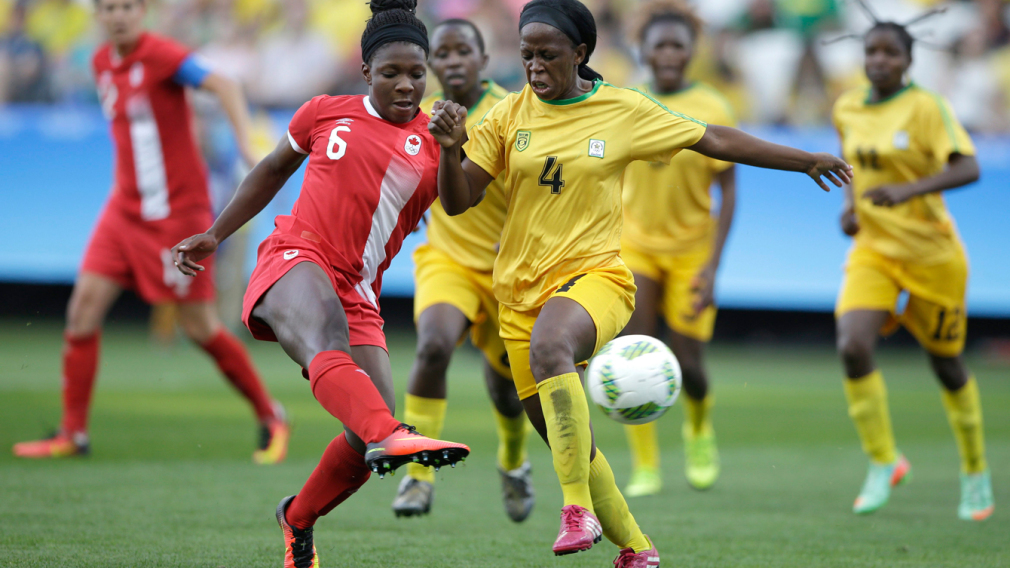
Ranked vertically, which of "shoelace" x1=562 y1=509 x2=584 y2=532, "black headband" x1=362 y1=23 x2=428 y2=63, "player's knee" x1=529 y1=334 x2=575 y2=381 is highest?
"black headband" x1=362 y1=23 x2=428 y2=63

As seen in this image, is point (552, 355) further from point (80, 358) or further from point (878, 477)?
point (80, 358)

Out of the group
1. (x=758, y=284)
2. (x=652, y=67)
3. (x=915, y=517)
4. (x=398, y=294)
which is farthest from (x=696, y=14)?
(x=398, y=294)

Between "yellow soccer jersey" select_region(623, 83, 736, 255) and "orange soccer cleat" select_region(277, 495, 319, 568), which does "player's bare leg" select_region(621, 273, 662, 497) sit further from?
"orange soccer cleat" select_region(277, 495, 319, 568)

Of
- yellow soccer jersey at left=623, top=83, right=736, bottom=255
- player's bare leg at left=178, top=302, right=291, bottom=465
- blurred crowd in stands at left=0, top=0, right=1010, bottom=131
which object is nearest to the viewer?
yellow soccer jersey at left=623, top=83, right=736, bottom=255

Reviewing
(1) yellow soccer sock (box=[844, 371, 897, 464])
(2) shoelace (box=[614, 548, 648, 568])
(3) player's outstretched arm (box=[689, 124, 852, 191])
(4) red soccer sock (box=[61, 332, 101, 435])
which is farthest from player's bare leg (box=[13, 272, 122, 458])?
(1) yellow soccer sock (box=[844, 371, 897, 464])

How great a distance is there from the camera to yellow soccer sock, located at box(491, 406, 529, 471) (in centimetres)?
594

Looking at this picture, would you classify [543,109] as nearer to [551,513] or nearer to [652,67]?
[551,513]

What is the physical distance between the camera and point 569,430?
4.05m

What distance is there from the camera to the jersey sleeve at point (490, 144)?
4453 mm

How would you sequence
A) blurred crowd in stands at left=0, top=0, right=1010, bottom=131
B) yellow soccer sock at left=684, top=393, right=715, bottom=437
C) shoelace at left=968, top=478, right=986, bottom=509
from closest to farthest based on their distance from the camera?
1. shoelace at left=968, top=478, right=986, bottom=509
2. yellow soccer sock at left=684, top=393, right=715, bottom=437
3. blurred crowd in stands at left=0, top=0, right=1010, bottom=131

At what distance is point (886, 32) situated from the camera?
636 cm

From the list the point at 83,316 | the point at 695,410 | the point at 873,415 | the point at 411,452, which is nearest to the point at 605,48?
the point at 695,410

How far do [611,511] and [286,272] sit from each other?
60.4 inches

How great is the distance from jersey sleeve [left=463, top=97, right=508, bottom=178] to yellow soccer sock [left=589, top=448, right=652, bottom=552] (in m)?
1.26
